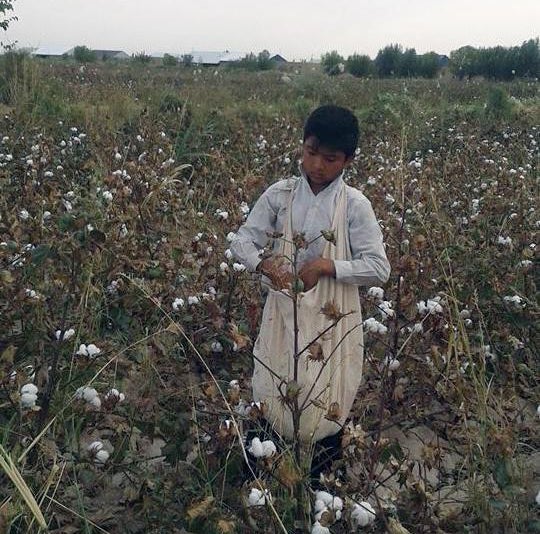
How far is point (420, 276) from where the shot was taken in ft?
12.0

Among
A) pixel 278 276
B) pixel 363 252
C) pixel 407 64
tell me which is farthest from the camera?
pixel 407 64

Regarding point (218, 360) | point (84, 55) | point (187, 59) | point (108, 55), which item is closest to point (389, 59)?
point (187, 59)

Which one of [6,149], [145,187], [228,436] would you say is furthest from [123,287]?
[6,149]

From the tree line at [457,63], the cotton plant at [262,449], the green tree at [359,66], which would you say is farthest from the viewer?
the green tree at [359,66]

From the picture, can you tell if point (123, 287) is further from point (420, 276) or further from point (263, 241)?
point (420, 276)

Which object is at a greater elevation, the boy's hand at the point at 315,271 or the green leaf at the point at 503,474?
the boy's hand at the point at 315,271

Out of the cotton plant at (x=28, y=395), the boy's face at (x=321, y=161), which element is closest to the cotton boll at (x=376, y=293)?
the boy's face at (x=321, y=161)

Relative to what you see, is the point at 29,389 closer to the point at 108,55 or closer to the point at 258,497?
the point at 258,497

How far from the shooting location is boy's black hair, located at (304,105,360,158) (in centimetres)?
224

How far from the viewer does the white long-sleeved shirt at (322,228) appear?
2.28 m

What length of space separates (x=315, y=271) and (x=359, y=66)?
1244 inches

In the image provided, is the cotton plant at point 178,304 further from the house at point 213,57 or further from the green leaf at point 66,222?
the house at point 213,57

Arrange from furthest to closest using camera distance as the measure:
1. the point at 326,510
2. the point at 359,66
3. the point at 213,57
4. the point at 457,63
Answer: the point at 213,57, the point at 359,66, the point at 457,63, the point at 326,510

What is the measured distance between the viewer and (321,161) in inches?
89.3
